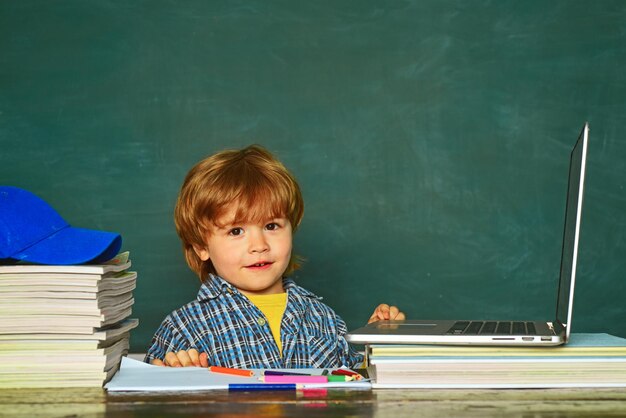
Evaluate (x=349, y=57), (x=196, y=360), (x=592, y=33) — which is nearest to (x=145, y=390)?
(x=196, y=360)

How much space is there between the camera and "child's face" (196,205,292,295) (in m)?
2.05

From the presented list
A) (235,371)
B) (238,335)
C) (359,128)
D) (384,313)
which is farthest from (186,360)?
(359,128)

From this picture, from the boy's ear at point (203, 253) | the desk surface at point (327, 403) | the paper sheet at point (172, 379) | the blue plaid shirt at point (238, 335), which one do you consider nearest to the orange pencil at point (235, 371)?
the paper sheet at point (172, 379)

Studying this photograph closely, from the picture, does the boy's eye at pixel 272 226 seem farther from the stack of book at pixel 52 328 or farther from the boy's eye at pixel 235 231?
the stack of book at pixel 52 328

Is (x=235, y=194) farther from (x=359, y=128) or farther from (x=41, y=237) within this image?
(x=359, y=128)

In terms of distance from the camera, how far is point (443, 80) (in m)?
3.03

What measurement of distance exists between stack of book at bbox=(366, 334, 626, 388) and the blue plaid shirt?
0.71 metres

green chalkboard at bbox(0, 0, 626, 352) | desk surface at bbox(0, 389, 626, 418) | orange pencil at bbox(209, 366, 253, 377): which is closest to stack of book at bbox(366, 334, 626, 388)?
desk surface at bbox(0, 389, 626, 418)

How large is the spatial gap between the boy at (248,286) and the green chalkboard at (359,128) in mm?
769

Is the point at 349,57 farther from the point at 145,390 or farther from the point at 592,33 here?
the point at 145,390

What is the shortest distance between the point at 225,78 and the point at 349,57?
43 cm

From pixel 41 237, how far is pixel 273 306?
77 centimetres

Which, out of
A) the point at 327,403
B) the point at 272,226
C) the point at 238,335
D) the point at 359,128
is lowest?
the point at 238,335

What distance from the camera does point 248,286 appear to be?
2080 mm
